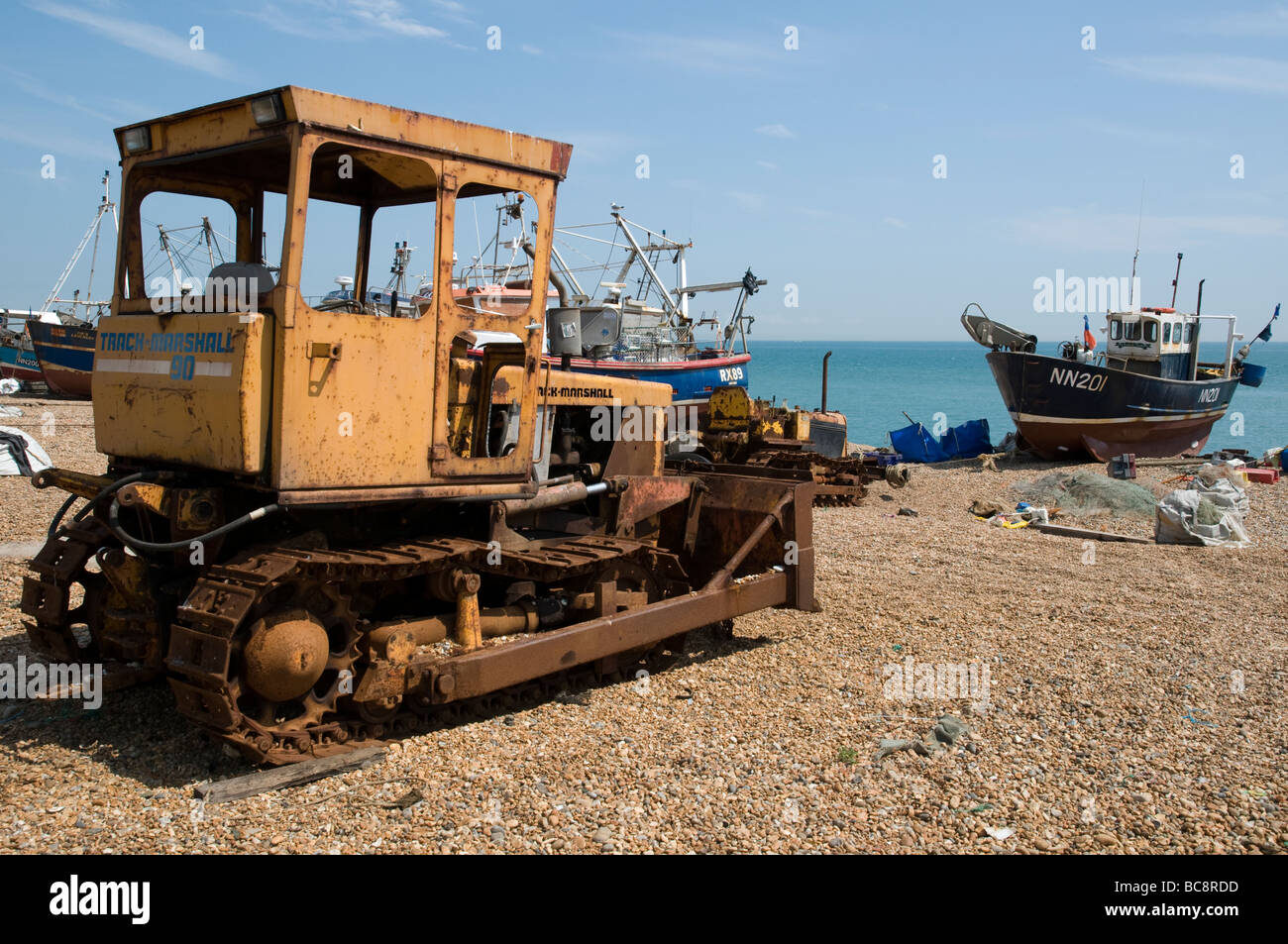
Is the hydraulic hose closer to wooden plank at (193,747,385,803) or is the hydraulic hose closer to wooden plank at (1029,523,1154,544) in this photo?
wooden plank at (193,747,385,803)

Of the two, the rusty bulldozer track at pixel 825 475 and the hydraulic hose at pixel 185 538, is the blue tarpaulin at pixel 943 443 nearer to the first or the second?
the rusty bulldozer track at pixel 825 475

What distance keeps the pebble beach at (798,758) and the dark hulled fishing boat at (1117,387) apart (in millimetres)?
14355

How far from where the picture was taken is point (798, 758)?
17.3ft

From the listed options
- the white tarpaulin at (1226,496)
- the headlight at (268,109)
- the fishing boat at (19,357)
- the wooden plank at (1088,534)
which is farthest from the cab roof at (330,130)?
the fishing boat at (19,357)

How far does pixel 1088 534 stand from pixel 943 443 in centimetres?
1106

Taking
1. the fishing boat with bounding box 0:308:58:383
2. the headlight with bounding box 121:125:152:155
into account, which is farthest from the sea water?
the fishing boat with bounding box 0:308:58:383

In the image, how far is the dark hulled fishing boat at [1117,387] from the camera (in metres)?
22.1

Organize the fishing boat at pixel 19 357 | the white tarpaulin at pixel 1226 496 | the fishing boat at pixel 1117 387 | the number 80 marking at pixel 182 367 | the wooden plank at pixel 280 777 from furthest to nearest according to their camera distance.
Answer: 1. the fishing boat at pixel 19 357
2. the fishing boat at pixel 1117 387
3. the white tarpaulin at pixel 1226 496
4. the number 80 marking at pixel 182 367
5. the wooden plank at pixel 280 777

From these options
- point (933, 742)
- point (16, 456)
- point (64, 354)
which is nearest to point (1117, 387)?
point (933, 742)

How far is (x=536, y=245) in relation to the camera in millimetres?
5504

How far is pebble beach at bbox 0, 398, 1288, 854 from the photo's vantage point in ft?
14.2

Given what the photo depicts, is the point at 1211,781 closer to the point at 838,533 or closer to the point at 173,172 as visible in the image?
the point at 173,172

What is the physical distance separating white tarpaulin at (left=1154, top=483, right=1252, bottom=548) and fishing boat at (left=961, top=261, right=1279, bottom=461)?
990cm

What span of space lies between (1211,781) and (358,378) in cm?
474
